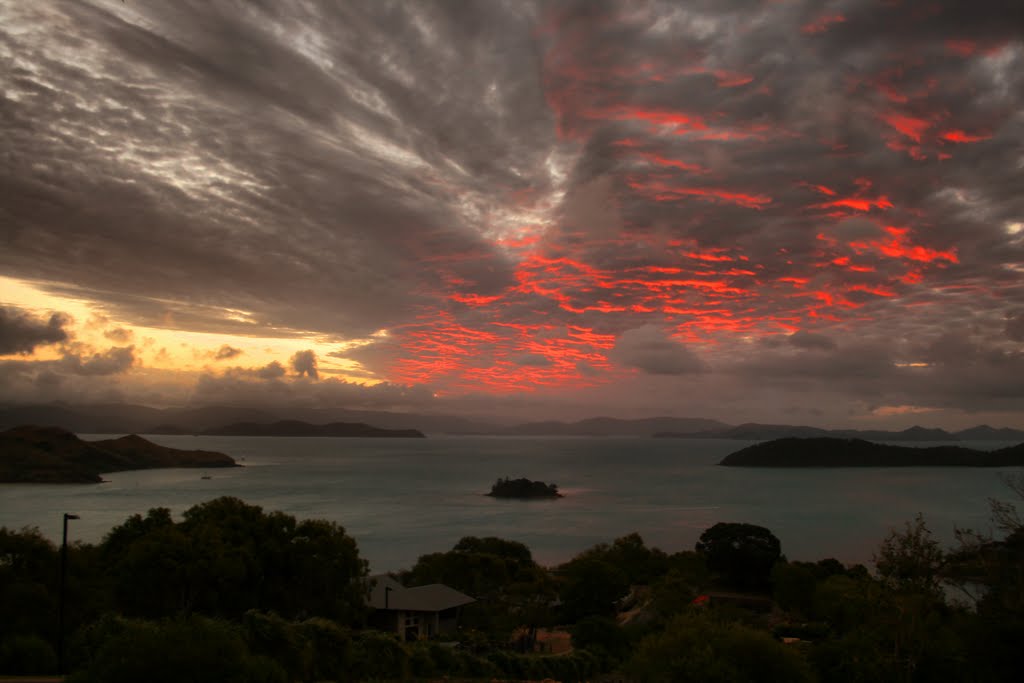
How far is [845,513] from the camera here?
349 feet

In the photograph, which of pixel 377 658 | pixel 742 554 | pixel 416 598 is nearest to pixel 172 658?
pixel 377 658

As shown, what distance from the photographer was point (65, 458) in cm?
13888

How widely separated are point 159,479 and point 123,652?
507 ft

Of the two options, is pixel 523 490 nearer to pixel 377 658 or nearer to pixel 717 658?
pixel 377 658

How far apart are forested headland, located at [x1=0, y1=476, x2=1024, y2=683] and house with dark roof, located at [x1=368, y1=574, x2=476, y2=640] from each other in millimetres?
790

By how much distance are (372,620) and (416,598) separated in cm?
230

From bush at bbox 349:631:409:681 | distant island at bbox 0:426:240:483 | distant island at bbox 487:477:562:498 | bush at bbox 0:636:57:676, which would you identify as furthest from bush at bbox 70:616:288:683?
distant island at bbox 0:426:240:483

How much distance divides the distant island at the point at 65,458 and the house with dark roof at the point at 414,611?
5207 inches

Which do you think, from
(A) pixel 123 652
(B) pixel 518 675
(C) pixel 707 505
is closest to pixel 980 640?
(B) pixel 518 675

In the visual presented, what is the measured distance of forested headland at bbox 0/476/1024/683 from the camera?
1305 centimetres

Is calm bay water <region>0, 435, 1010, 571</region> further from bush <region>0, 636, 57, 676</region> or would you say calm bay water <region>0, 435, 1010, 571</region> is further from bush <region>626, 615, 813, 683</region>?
bush <region>626, 615, 813, 683</region>

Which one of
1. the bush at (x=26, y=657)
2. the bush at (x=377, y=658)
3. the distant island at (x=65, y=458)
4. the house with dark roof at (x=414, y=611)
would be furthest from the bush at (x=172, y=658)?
the distant island at (x=65, y=458)

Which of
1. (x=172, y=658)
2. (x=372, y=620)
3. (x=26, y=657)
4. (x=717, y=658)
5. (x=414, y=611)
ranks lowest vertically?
(x=372, y=620)

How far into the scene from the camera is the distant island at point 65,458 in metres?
131
